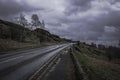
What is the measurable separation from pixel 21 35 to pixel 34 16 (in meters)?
51.1

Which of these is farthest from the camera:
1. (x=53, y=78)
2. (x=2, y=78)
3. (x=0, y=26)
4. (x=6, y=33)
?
(x=0, y=26)

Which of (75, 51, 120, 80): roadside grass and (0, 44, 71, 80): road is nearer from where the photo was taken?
(0, 44, 71, 80): road

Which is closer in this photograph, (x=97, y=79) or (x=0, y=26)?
(x=97, y=79)

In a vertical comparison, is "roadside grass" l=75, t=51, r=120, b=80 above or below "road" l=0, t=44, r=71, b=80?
below

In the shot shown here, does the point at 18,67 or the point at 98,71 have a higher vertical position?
the point at 18,67

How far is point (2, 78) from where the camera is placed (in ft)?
33.4

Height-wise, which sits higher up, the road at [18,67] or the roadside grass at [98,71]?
the road at [18,67]

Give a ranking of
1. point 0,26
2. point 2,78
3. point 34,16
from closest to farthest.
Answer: point 2,78
point 0,26
point 34,16

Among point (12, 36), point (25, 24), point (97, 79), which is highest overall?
point (25, 24)

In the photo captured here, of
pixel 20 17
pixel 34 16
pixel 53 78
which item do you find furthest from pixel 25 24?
pixel 53 78

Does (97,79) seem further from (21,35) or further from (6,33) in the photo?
(21,35)

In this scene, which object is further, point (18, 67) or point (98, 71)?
point (98, 71)

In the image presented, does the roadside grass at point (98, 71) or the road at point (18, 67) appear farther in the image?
the roadside grass at point (98, 71)

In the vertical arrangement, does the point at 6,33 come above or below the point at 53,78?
above
